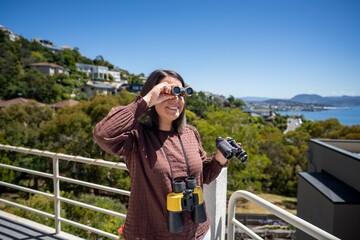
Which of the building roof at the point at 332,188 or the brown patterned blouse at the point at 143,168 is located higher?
the brown patterned blouse at the point at 143,168

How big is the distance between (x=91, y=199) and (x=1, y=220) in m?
7.08

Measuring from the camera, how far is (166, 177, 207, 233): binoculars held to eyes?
3.95 feet

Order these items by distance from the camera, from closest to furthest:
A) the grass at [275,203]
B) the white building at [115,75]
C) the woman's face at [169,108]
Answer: the woman's face at [169,108] < the grass at [275,203] < the white building at [115,75]

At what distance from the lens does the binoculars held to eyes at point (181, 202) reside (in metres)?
1.20

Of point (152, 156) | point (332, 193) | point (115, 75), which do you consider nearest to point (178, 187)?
point (152, 156)

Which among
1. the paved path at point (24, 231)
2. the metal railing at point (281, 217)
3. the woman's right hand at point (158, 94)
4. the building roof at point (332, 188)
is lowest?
the building roof at point (332, 188)

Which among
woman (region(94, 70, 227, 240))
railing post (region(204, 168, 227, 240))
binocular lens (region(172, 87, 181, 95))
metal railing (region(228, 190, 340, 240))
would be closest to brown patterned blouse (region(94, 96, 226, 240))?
woman (region(94, 70, 227, 240))

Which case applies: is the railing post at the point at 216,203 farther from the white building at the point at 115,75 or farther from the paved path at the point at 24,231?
the white building at the point at 115,75

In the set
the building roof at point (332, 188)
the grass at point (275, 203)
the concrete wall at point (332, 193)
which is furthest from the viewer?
the grass at point (275, 203)

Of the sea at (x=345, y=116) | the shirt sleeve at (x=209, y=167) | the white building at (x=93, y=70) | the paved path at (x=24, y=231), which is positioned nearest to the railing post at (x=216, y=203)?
the shirt sleeve at (x=209, y=167)

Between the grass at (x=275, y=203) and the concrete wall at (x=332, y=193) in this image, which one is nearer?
the concrete wall at (x=332, y=193)

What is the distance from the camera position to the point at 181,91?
1.33 metres

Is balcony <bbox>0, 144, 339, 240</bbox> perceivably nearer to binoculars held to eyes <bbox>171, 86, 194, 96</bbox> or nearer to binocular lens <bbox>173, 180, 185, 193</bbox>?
binocular lens <bbox>173, 180, 185, 193</bbox>

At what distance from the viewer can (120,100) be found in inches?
685
